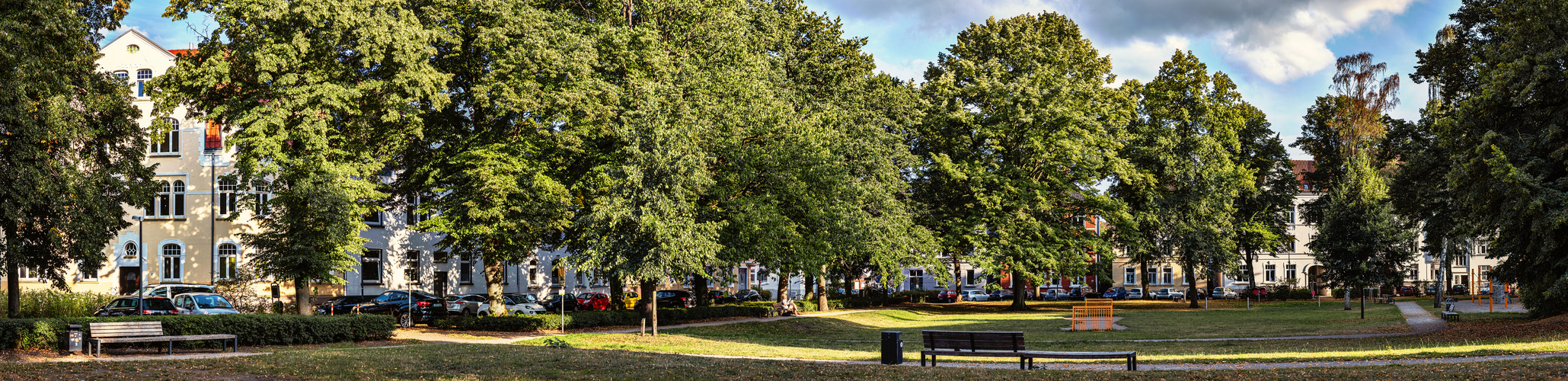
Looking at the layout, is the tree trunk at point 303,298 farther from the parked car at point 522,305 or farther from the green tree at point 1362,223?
the green tree at point 1362,223

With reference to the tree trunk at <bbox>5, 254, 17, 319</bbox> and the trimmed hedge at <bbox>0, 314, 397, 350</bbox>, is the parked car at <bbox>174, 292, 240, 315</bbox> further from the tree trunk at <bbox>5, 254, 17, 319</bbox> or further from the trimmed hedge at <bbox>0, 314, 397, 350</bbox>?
the trimmed hedge at <bbox>0, 314, 397, 350</bbox>

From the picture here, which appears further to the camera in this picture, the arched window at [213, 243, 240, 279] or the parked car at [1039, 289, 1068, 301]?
the parked car at [1039, 289, 1068, 301]

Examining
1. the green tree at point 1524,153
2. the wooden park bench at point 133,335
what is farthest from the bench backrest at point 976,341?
the green tree at point 1524,153

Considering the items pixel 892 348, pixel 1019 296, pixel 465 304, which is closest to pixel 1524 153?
pixel 892 348

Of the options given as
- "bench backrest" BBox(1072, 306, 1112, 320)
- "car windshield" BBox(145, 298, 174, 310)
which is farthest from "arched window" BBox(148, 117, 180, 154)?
"bench backrest" BBox(1072, 306, 1112, 320)

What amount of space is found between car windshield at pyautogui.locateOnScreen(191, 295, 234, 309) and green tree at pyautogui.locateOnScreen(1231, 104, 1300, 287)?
46.1m

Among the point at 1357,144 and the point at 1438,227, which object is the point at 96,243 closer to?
the point at 1438,227

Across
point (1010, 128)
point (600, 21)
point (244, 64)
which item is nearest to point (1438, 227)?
point (1010, 128)

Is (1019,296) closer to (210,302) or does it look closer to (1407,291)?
(210,302)

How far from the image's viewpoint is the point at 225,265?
42.1 meters

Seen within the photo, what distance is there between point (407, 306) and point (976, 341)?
28.4 m

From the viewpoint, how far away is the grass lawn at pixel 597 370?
12688 millimetres

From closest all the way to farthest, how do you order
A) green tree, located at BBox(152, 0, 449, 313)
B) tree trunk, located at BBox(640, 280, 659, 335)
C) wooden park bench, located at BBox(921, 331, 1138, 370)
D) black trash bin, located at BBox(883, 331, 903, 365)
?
wooden park bench, located at BBox(921, 331, 1138, 370), black trash bin, located at BBox(883, 331, 903, 365), green tree, located at BBox(152, 0, 449, 313), tree trunk, located at BBox(640, 280, 659, 335)

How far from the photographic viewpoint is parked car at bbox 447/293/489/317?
127ft
